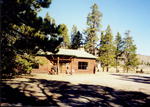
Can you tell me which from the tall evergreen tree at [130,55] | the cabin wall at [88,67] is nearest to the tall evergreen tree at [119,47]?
the tall evergreen tree at [130,55]

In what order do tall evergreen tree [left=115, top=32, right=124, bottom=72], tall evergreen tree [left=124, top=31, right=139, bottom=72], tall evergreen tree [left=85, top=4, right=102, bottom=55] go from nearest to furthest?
tall evergreen tree [left=85, top=4, right=102, bottom=55] < tall evergreen tree [left=124, top=31, right=139, bottom=72] < tall evergreen tree [left=115, top=32, right=124, bottom=72]

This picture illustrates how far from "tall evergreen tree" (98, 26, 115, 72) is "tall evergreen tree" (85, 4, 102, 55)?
376 cm

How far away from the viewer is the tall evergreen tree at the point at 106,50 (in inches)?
1827

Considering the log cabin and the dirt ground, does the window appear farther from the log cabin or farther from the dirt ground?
the dirt ground

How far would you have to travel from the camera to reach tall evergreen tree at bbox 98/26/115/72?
152 ft

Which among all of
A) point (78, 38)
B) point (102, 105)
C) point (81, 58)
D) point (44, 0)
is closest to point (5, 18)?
point (44, 0)

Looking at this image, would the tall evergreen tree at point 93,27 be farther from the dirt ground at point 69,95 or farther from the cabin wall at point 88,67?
the dirt ground at point 69,95

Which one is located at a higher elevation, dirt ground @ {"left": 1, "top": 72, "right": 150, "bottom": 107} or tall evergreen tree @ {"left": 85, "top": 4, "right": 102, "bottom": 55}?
tall evergreen tree @ {"left": 85, "top": 4, "right": 102, "bottom": 55}

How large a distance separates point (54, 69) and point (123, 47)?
3467 cm

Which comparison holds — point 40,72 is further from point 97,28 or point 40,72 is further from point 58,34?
point 97,28

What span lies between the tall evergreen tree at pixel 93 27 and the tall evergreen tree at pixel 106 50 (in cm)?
376

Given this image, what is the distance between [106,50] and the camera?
1877 inches

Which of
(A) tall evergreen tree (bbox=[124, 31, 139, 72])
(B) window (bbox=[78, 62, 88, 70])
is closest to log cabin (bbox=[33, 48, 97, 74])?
(B) window (bbox=[78, 62, 88, 70])

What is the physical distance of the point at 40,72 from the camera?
85.3ft
